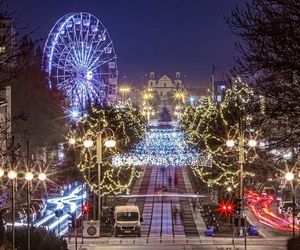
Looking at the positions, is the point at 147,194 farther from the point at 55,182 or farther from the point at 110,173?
the point at 110,173

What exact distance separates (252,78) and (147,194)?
45.2 m

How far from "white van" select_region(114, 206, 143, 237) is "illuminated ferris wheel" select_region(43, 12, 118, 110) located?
24516 mm

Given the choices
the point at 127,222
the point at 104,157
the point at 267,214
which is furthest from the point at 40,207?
the point at 267,214

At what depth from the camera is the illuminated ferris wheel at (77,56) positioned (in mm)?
67062

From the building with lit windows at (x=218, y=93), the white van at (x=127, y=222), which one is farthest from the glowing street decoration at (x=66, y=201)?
the building with lit windows at (x=218, y=93)

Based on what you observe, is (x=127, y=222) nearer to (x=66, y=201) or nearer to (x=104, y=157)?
(x=104, y=157)

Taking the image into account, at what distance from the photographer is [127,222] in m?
41.1

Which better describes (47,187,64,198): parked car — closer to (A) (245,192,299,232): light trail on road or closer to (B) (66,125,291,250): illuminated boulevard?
(B) (66,125,291,250): illuminated boulevard

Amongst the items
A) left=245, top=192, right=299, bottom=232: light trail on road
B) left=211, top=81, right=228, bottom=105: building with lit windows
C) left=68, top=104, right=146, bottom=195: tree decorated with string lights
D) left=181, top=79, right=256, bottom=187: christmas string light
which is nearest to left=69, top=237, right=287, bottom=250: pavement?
left=181, top=79, right=256, bottom=187: christmas string light

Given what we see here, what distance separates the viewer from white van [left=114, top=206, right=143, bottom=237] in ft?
135

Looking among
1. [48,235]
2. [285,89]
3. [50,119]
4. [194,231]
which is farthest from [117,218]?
[50,119]

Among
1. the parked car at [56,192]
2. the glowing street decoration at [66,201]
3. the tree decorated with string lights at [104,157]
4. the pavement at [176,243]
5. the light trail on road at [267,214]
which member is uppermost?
the tree decorated with string lights at [104,157]

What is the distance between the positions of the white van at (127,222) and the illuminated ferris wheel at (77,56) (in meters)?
24.5

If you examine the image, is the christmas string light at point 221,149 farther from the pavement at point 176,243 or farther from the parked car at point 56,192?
the parked car at point 56,192
